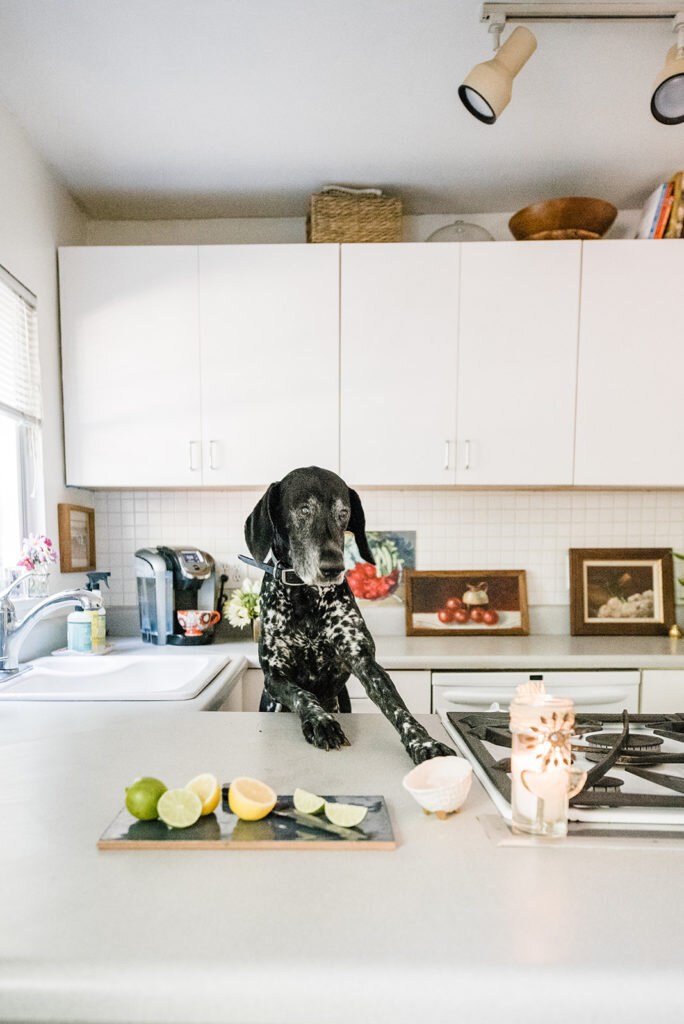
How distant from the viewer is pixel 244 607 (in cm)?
252

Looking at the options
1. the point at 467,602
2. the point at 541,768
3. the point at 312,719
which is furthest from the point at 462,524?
the point at 541,768

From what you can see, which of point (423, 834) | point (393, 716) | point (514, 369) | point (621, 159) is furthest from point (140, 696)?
point (621, 159)

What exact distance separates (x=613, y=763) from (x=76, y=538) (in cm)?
222

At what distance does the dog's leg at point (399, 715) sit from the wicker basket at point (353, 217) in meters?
1.79

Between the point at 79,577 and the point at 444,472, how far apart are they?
154 cm

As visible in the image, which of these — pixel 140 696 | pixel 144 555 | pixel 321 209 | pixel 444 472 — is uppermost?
pixel 321 209

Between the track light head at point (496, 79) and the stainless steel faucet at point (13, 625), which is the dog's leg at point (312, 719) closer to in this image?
the stainless steel faucet at point (13, 625)

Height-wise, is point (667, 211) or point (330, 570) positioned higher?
point (667, 211)

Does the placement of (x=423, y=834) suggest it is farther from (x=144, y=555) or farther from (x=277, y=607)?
(x=144, y=555)

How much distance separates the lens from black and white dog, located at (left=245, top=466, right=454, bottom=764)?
1.29 metres

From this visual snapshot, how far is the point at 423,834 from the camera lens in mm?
760

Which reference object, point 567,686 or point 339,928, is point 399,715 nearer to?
point 339,928

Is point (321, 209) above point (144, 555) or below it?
above

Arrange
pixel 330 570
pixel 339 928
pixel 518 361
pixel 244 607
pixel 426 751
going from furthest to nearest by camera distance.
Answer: pixel 244 607, pixel 518 361, pixel 330 570, pixel 426 751, pixel 339 928
